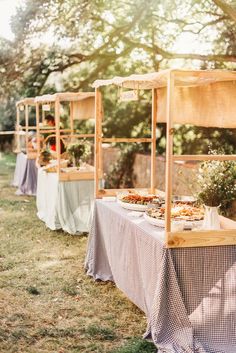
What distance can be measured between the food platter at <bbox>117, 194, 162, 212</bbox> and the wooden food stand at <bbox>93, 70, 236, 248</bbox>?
27.8 inches

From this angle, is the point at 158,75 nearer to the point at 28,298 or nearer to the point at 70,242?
the point at 28,298

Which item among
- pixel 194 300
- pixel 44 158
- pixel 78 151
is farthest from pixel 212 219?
pixel 44 158

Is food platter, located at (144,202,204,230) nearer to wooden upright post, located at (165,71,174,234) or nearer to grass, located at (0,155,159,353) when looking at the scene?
wooden upright post, located at (165,71,174,234)

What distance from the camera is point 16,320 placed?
5078mm

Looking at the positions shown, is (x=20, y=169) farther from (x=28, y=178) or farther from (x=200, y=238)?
(x=200, y=238)

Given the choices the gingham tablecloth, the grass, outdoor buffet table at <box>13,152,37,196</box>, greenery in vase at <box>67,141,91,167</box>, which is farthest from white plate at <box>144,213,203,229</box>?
outdoor buffet table at <box>13,152,37,196</box>

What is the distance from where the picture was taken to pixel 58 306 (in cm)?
545

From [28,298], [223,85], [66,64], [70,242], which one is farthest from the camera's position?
[66,64]

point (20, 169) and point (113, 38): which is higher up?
point (113, 38)

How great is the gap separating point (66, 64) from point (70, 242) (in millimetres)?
10259

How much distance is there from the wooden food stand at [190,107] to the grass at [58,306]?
3.30 feet

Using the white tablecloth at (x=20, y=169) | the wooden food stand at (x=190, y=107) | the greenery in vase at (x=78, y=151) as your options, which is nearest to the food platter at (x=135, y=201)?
the wooden food stand at (x=190, y=107)

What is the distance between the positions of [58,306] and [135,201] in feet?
4.42

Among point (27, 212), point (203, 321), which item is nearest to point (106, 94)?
point (27, 212)
